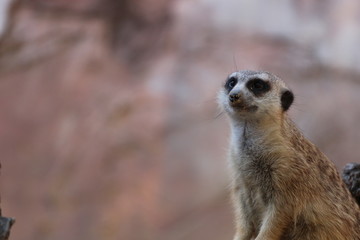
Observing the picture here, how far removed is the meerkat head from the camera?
3.33 meters

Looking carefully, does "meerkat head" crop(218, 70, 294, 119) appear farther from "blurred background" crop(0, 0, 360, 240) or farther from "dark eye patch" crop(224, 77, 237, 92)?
"blurred background" crop(0, 0, 360, 240)

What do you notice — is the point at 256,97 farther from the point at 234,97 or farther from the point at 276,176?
the point at 276,176

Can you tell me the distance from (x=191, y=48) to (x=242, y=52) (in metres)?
0.44

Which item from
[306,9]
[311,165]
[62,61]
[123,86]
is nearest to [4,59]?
[62,61]

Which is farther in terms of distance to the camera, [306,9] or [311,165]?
[306,9]

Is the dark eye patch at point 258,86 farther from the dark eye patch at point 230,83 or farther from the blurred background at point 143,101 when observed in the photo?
the blurred background at point 143,101

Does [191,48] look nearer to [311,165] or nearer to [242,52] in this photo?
[242,52]

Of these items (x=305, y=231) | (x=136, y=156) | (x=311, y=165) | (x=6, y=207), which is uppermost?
(x=136, y=156)

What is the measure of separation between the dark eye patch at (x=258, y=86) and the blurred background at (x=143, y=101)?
3.24 metres

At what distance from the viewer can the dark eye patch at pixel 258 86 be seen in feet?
11.0

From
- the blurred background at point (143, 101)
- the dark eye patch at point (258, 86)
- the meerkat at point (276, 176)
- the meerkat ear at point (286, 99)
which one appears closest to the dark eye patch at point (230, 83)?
the meerkat at point (276, 176)

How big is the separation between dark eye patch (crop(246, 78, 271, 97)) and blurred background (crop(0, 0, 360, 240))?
324 cm

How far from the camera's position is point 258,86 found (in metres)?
3.38

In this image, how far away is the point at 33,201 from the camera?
6707mm
